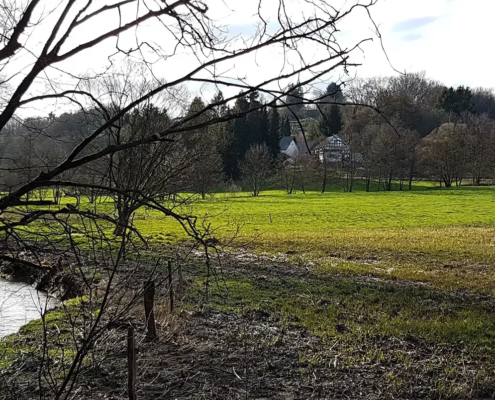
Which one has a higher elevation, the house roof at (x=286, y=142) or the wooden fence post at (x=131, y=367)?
Answer: the house roof at (x=286, y=142)

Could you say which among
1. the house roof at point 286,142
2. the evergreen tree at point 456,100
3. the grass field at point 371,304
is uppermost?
the evergreen tree at point 456,100

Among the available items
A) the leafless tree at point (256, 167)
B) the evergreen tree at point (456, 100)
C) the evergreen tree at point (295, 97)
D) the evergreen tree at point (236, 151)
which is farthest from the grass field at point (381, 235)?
the evergreen tree at point (456, 100)

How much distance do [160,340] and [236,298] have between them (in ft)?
10.2

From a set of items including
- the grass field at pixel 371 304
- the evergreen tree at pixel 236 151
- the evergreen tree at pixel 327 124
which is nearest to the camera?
the evergreen tree at pixel 327 124

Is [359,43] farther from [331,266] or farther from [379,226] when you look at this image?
[379,226]

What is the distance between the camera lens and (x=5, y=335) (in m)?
8.13

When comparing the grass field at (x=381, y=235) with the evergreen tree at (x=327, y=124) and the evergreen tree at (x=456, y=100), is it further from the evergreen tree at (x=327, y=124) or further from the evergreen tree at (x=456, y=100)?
the evergreen tree at (x=456, y=100)

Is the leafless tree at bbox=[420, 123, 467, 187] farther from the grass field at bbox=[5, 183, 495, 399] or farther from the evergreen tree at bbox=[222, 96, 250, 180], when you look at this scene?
the grass field at bbox=[5, 183, 495, 399]

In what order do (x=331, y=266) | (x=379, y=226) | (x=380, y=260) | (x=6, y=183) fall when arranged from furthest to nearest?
(x=379, y=226), (x=380, y=260), (x=331, y=266), (x=6, y=183)

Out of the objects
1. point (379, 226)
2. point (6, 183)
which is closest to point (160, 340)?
point (6, 183)

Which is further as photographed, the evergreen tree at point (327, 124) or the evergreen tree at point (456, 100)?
the evergreen tree at point (456, 100)

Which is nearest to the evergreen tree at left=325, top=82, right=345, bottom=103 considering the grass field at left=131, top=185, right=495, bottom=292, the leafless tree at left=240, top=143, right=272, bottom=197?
the grass field at left=131, top=185, right=495, bottom=292

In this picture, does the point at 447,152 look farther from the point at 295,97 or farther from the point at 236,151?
the point at 295,97

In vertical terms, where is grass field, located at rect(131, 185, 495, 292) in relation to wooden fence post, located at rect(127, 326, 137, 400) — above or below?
below
